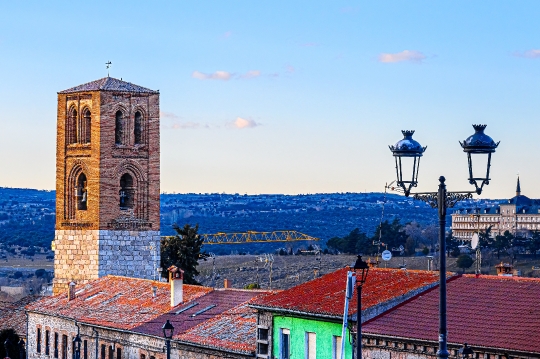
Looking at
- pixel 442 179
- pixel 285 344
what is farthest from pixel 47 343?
pixel 442 179

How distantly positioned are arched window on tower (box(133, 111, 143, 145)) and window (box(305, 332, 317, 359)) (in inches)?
1398

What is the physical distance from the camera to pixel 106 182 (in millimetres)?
71062

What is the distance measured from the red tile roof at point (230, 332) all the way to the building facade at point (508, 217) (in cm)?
11562

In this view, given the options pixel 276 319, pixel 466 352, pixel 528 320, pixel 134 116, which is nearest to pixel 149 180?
pixel 134 116

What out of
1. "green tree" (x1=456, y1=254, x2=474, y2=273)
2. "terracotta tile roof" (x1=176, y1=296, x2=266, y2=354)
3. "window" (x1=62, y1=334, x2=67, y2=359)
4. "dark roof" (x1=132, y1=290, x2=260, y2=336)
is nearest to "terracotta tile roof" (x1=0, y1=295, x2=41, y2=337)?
"window" (x1=62, y1=334, x2=67, y2=359)

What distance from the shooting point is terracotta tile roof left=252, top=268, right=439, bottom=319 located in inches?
1447

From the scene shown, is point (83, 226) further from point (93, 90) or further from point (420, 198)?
point (420, 198)

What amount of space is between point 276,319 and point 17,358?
23078 millimetres

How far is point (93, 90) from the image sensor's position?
70625mm

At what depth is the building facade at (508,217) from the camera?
16112 centimetres

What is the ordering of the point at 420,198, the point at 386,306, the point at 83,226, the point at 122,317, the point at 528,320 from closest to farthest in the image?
the point at 420,198, the point at 528,320, the point at 386,306, the point at 122,317, the point at 83,226

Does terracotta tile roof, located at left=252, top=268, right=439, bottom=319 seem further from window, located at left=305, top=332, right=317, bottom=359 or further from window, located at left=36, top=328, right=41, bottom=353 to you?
window, located at left=36, top=328, right=41, bottom=353

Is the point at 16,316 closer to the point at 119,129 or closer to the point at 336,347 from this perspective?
the point at 119,129

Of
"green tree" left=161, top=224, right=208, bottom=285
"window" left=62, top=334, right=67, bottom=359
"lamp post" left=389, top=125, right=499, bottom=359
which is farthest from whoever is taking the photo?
"green tree" left=161, top=224, right=208, bottom=285
